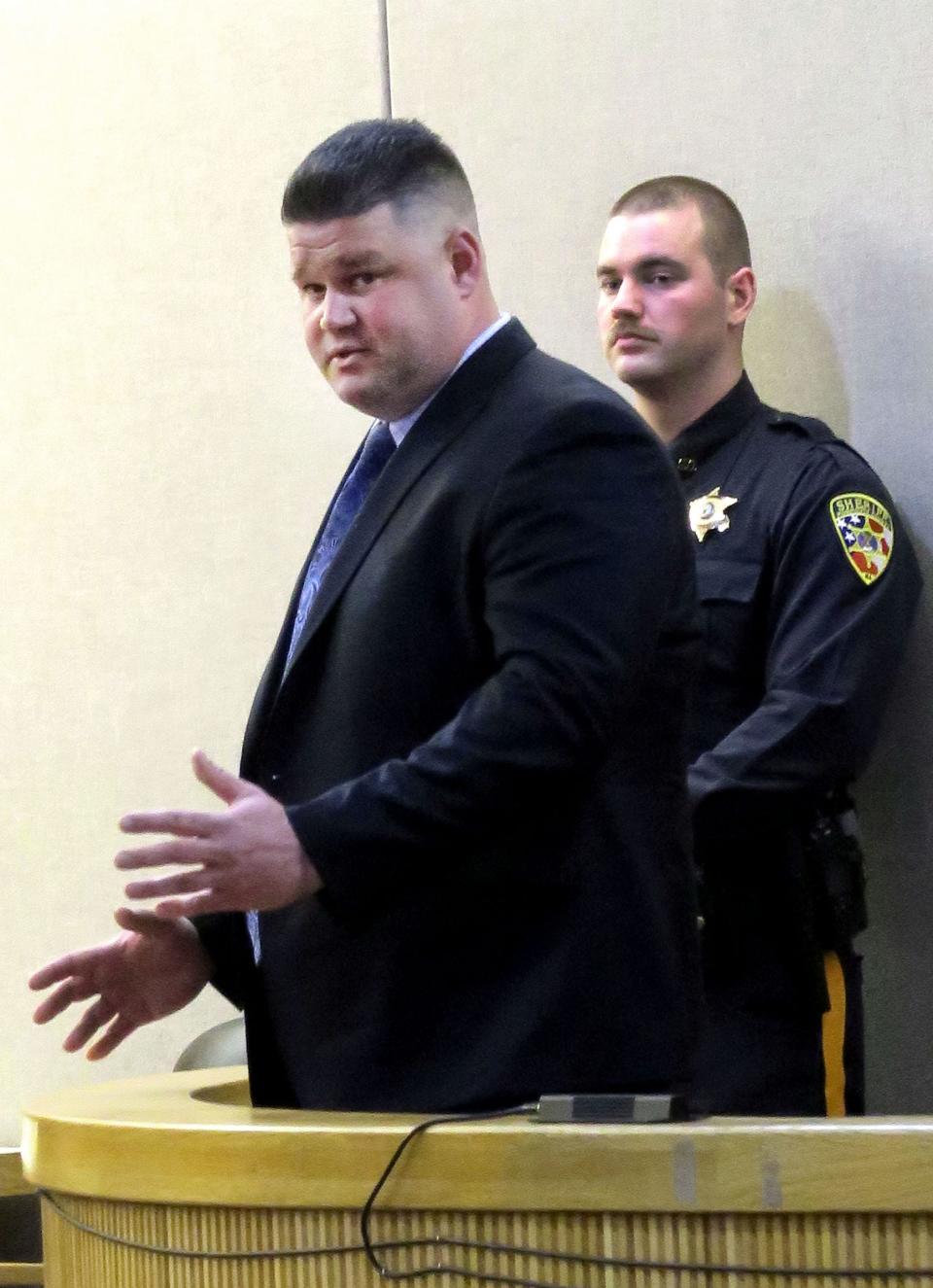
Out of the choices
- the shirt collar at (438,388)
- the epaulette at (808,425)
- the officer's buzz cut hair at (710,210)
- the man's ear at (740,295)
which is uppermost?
the officer's buzz cut hair at (710,210)

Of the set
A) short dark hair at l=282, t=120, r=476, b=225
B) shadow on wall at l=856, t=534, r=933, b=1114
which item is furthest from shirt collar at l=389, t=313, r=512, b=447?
shadow on wall at l=856, t=534, r=933, b=1114

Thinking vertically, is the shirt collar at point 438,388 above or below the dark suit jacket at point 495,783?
above

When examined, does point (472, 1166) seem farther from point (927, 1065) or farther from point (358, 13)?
point (358, 13)

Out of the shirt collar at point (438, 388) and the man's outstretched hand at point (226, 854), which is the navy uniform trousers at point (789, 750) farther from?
the man's outstretched hand at point (226, 854)

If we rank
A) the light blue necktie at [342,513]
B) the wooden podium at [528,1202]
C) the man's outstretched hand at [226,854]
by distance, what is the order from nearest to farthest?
the wooden podium at [528,1202], the man's outstretched hand at [226,854], the light blue necktie at [342,513]

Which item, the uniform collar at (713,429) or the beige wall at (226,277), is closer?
the uniform collar at (713,429)

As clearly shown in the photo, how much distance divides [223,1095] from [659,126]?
176 centimetres

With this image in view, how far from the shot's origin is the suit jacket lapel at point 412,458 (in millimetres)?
1676

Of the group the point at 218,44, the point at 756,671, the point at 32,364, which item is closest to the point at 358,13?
the point at 218,44

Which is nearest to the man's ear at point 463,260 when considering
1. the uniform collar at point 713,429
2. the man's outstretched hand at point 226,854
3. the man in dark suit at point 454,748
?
the man in dark suit at point 454,748

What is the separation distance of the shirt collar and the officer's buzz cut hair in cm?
105

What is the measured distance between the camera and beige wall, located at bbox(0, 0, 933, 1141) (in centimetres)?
288

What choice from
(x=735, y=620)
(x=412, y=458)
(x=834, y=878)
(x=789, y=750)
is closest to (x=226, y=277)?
(x=735, y=620)

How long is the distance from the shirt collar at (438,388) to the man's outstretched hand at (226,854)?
1.44ft
